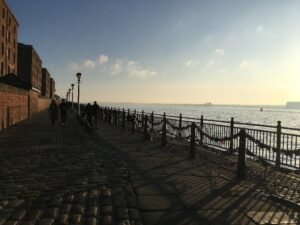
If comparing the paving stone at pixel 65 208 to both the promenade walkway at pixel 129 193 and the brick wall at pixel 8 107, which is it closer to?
the promenade walkway at pixel 129 193

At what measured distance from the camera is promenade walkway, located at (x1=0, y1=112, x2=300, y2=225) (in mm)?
5562

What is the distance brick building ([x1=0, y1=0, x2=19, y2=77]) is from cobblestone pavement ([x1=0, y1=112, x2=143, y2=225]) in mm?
45171

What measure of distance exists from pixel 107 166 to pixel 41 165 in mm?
1784

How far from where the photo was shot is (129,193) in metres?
7.04

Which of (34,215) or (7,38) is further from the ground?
(7,38)

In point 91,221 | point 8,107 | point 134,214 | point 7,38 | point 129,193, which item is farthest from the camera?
point 7,38

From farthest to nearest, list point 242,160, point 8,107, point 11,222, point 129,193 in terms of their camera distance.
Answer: point 8,107, point 242,160, point 129,193, point 11,222

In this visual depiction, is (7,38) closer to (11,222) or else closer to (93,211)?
(93,211)

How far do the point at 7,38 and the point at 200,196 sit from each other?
5635 centimetres

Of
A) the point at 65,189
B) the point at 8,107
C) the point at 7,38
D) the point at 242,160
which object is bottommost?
the point at 65,189

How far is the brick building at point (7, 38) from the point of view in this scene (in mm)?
53250

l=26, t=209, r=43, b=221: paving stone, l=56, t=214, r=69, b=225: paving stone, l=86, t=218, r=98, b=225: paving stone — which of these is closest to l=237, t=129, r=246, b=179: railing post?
l=86, t=218, r=98, b=225: paving stone

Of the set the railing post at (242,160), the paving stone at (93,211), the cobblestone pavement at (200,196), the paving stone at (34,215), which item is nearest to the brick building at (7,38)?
the cobblestone pavement at (200,196)

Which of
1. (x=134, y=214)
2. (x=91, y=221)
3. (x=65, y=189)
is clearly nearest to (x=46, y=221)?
(x=91, y=221)
